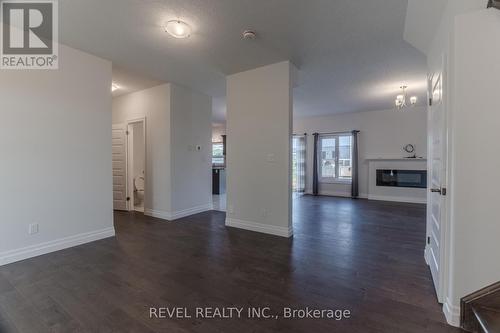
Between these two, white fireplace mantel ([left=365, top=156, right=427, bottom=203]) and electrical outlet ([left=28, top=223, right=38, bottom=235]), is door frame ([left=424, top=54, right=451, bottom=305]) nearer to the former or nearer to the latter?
electrical outlet ([left=28, top=223, right=38, bottom=235])

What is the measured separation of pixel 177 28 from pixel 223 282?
268 cm

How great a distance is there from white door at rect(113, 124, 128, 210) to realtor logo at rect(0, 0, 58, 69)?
242 cm

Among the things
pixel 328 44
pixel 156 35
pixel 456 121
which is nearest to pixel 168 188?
pixel 156 35

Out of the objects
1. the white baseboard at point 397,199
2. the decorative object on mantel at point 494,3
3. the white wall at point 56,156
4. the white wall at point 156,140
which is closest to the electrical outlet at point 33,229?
the white wall at point 56,156

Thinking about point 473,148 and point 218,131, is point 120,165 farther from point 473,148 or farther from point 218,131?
point 473,148

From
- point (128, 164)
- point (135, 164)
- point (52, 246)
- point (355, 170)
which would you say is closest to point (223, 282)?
point (52, 246)

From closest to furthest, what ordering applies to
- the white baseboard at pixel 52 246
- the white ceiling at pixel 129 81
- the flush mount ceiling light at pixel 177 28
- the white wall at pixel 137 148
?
1. the flush mount ceiling light at pixel 177 28
2. the white baseboard at pixel 52 246
3. the white ceiling at pixel 129 81
4. the white wall at pixel 137 148

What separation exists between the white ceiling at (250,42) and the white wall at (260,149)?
0.31m

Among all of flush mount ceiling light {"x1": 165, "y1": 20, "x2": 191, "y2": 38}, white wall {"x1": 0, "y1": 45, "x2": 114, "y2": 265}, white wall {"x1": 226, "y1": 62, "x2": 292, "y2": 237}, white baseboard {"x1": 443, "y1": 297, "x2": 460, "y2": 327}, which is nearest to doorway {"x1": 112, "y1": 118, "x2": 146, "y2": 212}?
white wall {"x1": 0, "y1": 45, "x2": 114, "y2": 265}

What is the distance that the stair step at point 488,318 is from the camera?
1.31 metres

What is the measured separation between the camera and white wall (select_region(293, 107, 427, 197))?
21.8ft

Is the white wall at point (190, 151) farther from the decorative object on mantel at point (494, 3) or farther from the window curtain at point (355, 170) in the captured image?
the window curtain at point (355, 170)

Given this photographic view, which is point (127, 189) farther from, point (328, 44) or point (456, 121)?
point (456, 121)

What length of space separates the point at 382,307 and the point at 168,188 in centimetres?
387
